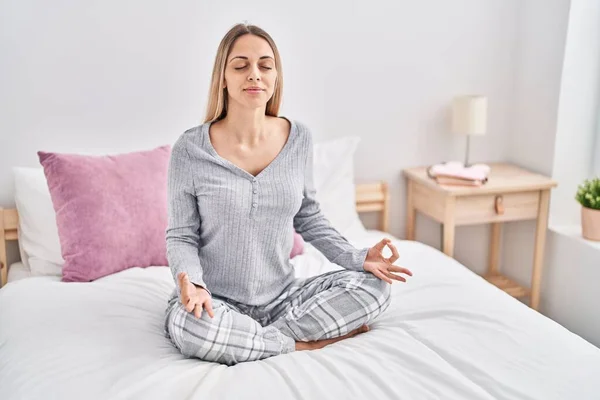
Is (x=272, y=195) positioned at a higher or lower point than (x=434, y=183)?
higher

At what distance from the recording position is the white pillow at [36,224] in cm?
222

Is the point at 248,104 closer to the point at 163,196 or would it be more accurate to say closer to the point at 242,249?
the point at 242,249

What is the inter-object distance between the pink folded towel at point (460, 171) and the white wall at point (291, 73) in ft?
0.81

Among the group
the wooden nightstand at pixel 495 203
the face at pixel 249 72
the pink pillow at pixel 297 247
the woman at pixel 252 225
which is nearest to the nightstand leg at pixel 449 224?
the wooden nightstand at pixel 495 203

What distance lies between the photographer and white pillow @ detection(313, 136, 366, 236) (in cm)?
253

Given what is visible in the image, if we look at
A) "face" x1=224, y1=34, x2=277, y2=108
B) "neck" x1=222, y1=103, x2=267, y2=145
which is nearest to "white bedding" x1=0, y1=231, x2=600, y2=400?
"neck" x1=222, y1=103, x2=267, y2=145

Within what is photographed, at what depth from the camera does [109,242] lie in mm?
2098

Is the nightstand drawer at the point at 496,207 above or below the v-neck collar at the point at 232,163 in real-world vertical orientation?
below

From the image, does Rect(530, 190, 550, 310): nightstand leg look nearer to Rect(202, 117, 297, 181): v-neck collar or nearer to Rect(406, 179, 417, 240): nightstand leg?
Rect(406, 179, 417, 240): nightstand leg

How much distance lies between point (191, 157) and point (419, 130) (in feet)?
4.47

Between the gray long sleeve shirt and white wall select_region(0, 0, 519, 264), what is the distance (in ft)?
2.58

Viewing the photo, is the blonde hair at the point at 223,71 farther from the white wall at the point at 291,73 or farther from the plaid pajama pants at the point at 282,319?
the white wall at the point at 291,73

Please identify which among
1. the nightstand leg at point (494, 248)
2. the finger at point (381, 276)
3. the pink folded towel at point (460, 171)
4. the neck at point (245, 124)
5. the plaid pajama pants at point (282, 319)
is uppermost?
the neck at point (245, 124)

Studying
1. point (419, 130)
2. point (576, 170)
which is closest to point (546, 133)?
point (576, 170)
